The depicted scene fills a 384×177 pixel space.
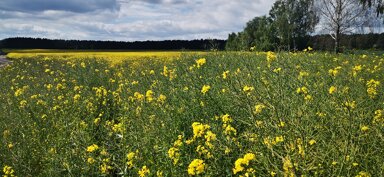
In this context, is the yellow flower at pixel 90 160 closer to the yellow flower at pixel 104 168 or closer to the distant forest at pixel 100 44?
the yellow flower at pixel 104 168

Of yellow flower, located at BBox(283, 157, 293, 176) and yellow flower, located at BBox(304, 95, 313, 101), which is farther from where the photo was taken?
yellow flower, located at BBox(304, 95, 313, 101)

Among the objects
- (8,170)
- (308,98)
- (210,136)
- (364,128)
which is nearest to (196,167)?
(210,136)

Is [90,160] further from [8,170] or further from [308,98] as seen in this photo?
[308,98]

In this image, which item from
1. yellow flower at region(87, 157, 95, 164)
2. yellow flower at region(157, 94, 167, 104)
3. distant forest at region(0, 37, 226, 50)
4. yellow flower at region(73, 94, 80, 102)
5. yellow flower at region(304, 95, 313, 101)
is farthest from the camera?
distant forest at region(0, 37, 226, 50)

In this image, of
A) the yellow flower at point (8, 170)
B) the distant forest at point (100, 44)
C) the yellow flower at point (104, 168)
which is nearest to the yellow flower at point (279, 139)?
the yellow flower at point (104, 168)

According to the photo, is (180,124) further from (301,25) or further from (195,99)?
(301,25)

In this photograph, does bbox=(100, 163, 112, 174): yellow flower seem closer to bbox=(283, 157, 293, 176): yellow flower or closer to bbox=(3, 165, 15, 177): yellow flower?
bbox=(3, 165, 15, 177): yellow flower

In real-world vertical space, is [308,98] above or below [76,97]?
above

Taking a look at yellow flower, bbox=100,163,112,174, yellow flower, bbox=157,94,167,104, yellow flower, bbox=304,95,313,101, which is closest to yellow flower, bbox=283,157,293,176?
yellow flower, bbox=304,95,313,101

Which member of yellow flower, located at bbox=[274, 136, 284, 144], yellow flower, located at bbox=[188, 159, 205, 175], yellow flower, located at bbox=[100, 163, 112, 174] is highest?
yellow flower, located at bbox=[274, 136, 284, 144]

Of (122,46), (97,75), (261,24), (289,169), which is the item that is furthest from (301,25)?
(289,169)

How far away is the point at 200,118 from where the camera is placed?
514 centimetres

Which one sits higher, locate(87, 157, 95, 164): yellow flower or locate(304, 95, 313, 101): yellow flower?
locate(304, 95, 313, 101): yellow flower

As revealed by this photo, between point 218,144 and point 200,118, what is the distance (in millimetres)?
1486
